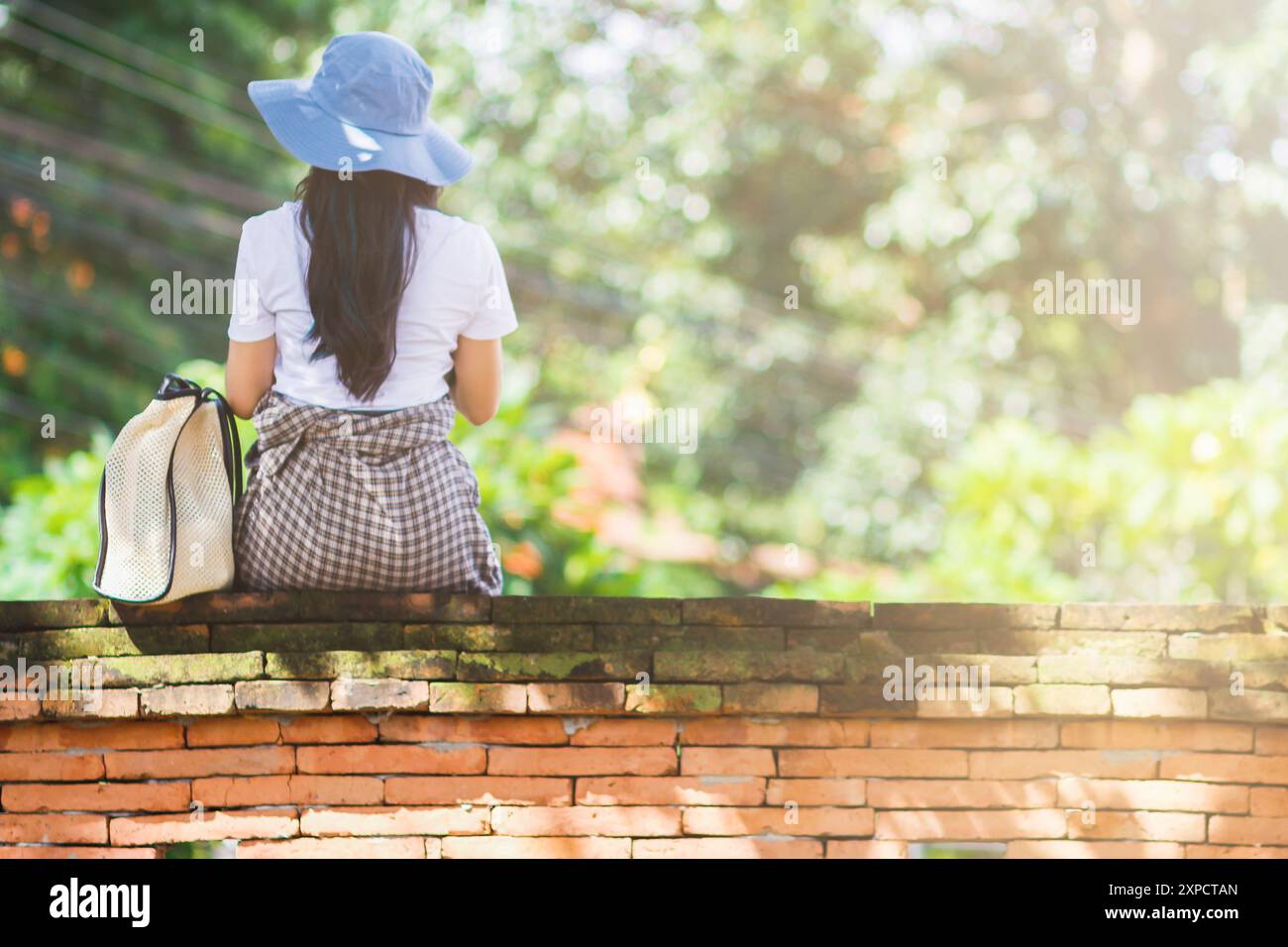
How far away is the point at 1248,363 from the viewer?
11.8 meters

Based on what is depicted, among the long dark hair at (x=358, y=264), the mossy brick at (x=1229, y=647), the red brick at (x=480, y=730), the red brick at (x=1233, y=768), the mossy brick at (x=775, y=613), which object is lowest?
the red brick at (x=1233, y=768)

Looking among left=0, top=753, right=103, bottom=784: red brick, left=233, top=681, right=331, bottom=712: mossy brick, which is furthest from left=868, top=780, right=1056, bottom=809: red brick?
left=0, top=753, right=103, bottom=784: red brick

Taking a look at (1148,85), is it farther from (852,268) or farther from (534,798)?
(534,798)

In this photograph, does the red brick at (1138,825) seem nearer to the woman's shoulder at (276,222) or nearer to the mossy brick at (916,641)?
the mossy brick at (916,641)

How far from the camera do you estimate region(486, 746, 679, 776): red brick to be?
9.96 feet

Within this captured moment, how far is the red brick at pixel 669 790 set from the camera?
3.04 meters

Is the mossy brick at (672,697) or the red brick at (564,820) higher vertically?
the mossy brick at (672,697)

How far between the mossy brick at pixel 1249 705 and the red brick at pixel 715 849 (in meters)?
0.93

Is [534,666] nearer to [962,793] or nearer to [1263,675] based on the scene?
[962,793]

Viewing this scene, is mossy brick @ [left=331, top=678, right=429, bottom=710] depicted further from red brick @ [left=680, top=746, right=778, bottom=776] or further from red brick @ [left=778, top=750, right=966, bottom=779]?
red brick @ [left=778, top=750, right=966, bottom=779]

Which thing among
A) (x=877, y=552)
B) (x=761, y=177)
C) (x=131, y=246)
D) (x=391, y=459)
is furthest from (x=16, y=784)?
Answer: (x=761, y=177)

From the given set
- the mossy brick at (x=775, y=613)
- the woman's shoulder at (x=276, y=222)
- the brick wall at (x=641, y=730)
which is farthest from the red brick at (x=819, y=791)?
the woman's shoulder at (x=276, y=222)

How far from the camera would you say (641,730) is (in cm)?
304

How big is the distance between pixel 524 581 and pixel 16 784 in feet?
7.00
